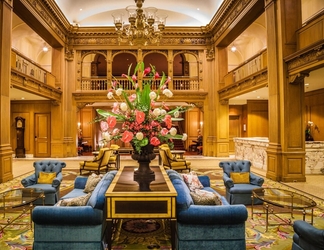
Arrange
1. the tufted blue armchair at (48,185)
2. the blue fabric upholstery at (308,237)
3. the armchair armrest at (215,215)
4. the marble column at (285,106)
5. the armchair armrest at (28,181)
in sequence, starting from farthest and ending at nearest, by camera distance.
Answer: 1. the marble column at (285,106)
2. the armchair armrest at (28,181)
3. the tufted blue armchair at (48,185)
4. the armchair armrest at (215,215)
5. the blue fabric upholstery at (308,237)

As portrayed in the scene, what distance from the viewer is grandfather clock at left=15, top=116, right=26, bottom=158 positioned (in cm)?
1293

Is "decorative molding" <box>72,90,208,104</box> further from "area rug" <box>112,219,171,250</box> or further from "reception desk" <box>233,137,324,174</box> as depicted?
"area rug" <box>112,219,171,250</box>

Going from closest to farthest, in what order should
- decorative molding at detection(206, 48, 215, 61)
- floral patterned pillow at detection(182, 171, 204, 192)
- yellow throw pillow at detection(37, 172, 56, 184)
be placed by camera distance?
floral patterned pillow at detection(182, 171, 204, 192)
yellow throw pillow at detection(37, 172, 56, 184)
decorative molding at detection(206, 48, 215, 61)

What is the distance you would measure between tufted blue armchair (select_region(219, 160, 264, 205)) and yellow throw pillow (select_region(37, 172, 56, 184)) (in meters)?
3.29

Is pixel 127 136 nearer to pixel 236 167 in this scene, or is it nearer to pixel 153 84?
pixel 236 167

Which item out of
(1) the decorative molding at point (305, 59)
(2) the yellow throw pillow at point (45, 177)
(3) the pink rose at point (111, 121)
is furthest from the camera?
(1) the decorative molding at point (305, 59)

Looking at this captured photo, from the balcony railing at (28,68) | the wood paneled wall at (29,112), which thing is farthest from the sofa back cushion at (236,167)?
the wood paneled wall at (29,112)

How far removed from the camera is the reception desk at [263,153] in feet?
26.3

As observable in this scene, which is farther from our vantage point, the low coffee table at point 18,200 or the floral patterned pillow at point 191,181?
the floral patterned pillow at point 191,181

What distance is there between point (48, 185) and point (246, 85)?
310 inches

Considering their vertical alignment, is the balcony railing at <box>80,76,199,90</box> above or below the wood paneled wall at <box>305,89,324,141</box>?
above

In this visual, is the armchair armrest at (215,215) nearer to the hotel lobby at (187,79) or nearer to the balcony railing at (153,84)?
the hotel lobby at (187,79)

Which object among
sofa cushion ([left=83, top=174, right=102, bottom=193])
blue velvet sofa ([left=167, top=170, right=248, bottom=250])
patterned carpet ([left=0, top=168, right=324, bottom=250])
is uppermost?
sofa cushion ([left=83, top=174, right=102, bottom=193])

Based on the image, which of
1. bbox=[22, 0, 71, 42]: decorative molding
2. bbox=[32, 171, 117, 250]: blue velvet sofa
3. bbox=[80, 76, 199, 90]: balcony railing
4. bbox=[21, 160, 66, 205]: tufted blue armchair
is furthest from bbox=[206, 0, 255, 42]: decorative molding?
bbox=[32, 171, 117, 250]: blue velvet sofa
